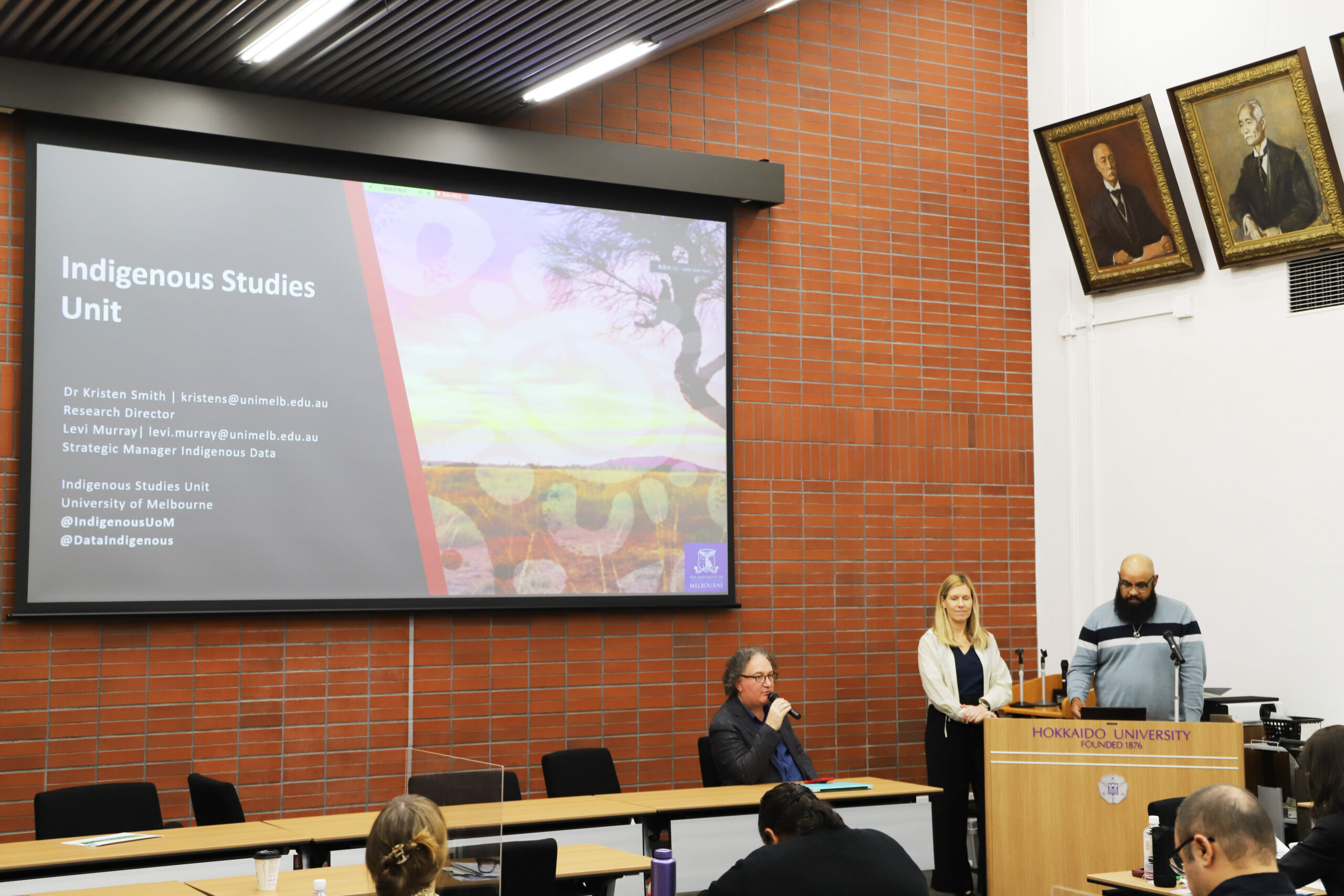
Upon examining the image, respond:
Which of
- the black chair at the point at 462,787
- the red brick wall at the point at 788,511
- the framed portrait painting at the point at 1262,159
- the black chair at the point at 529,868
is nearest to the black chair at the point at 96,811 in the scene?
A: the red brick wall at the point at 788,511

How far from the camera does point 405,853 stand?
9.64ft

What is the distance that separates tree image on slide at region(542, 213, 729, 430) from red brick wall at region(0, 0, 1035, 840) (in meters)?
0.24

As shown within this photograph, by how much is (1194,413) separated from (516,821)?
462 centimetres

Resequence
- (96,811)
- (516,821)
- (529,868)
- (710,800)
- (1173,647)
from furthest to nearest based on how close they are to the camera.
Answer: (1173,647) < (710,800) < (96,811) < (516,821) < (529,868)

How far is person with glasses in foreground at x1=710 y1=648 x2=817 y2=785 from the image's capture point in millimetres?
5531

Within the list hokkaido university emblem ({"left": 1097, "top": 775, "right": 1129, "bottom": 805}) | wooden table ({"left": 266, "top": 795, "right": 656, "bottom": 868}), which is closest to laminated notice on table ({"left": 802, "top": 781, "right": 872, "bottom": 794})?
wooden table ({"left": 266, "top": 795, "right": 656, "bottom": 868})

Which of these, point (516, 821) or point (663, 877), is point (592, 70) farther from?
point (663, 877)

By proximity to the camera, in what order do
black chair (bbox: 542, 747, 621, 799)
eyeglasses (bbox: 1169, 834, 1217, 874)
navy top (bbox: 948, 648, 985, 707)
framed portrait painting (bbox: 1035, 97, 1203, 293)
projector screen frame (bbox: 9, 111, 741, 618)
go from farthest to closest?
framed portrait painting (bbox: 1035, 97, 1203, 293) → navy top (bbox: 948, 648, 985, 707) → black chair (bbox: 542, 747, 621, 799) → projector screen frame (bbox: 9, 111, 741, 618) → eyeglasses (bbox: 1169, 834, 1217, 874)

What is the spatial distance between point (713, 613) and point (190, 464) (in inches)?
112

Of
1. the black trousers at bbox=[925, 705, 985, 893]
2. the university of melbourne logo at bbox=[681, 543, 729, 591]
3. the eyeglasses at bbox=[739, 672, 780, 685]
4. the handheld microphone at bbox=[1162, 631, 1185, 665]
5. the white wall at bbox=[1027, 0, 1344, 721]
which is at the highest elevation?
the white wall at bbox=[1027, 0, 1344, 721]

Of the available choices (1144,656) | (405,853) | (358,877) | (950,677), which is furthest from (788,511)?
(405,853)

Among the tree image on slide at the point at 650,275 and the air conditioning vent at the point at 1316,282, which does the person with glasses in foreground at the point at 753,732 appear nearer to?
the tree image on slide at the point at 650,275

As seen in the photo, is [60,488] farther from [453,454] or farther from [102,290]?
[453,454]

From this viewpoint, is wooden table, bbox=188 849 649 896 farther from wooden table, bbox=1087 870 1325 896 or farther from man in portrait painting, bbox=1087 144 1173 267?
man in portrait painting, bbox=1087 144 1173 267
